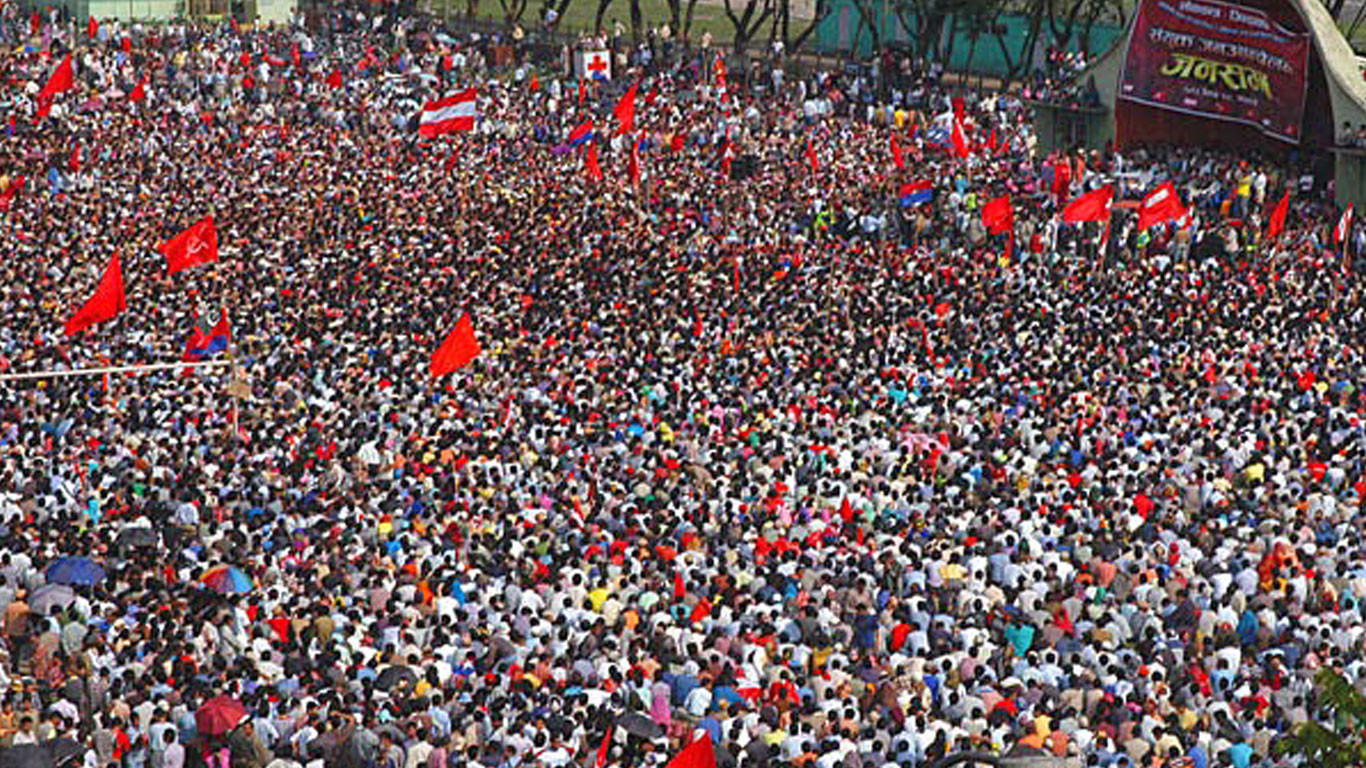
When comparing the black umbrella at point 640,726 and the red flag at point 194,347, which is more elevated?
the black umbrella at point 640,726

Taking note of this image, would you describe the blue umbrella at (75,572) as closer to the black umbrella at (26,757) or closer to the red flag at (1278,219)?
the black umbrella at (26,757)

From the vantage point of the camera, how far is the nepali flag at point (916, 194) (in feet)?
108

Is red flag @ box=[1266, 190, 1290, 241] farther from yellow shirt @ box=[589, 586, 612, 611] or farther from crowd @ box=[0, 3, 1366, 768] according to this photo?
yellow shirt @ box=[589, 586, 612, 611]

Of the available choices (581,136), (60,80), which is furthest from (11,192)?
(581,136)

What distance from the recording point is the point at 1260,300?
27.1 m

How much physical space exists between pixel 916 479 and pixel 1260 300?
8.66 meters

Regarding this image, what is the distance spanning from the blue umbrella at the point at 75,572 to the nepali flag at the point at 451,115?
67.2ft

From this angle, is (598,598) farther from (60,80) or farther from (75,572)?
(60,80)

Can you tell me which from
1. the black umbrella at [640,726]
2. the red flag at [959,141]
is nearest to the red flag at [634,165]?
the red flag at [959,141]

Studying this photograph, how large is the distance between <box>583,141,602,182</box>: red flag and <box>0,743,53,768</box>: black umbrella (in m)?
22.0

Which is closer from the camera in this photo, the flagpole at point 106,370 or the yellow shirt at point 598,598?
the yellow shirt at point 598,598

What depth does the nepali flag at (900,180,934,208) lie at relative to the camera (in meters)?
32.9

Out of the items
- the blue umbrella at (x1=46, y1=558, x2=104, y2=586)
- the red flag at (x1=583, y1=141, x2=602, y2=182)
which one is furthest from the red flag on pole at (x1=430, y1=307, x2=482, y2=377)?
the red flag at (x1=583, y1=141, x2=602, y2=182)

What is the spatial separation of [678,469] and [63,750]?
7.47 meters
